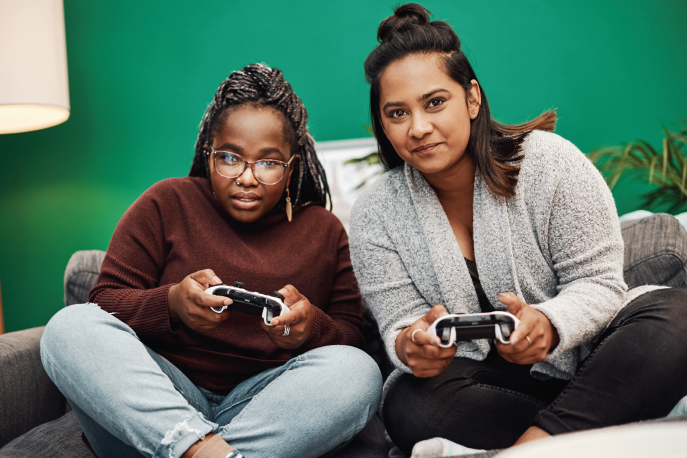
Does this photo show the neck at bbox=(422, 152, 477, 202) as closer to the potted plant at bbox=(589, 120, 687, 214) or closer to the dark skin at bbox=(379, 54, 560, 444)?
the dark skin at bbox=(379, 54, 560, 444)

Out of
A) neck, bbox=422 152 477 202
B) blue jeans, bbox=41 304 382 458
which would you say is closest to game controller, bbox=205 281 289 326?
blue jeans, bbox=41 304 382 458

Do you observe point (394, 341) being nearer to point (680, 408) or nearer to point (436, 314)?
→ point (436, 314)

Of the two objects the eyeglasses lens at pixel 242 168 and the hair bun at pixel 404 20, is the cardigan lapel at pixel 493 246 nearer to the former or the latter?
the hair bun at pixel 404 20

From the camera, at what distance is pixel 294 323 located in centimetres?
97

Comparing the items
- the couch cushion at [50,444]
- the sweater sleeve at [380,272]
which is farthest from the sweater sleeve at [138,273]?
the sweater sleeve at [380,272]

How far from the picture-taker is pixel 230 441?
834 mm

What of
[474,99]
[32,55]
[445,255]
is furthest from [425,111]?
[32,55]

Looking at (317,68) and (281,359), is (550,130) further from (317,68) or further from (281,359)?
(317,68)

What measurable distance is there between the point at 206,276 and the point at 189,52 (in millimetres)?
1456

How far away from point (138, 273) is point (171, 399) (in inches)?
14.9

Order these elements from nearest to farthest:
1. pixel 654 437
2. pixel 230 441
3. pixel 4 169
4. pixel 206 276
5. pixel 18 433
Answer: pixel 654 437 → pixel 230 441 → pixel 206 276 → pixel 18 433 → pixel 4 169

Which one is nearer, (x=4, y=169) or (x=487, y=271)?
(x=487, y=271)

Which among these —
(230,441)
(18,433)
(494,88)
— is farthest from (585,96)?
(18,433)

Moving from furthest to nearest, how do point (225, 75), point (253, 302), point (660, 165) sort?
point (225, 75), point (660, 165), point (253, 302)
